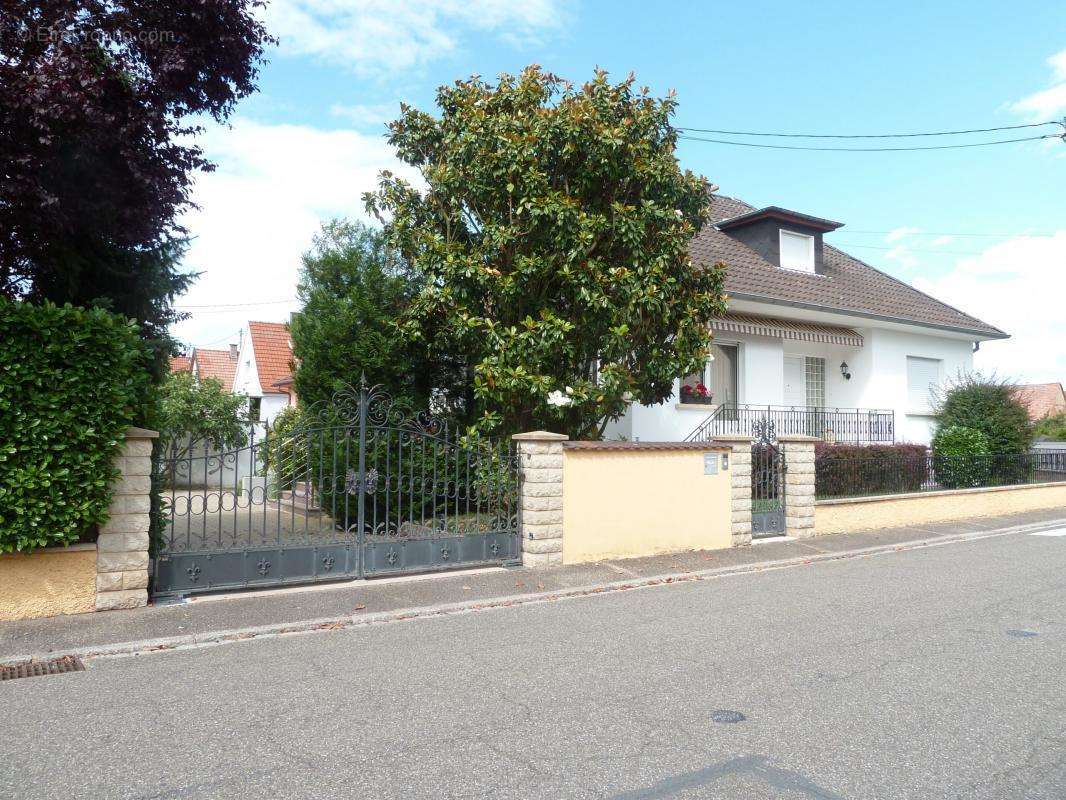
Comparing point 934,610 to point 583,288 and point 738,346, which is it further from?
point 738,346

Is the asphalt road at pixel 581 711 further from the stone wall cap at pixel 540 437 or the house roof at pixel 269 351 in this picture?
the house roof at pixel 269 351

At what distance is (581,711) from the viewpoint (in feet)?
16.6

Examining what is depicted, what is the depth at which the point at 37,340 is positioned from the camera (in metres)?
7.16

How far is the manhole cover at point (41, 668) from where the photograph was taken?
6.14m

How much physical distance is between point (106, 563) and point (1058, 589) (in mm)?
10117

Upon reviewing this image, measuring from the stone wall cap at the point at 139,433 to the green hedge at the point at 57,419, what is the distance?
15cm

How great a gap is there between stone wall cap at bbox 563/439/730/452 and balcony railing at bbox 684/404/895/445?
472 cm

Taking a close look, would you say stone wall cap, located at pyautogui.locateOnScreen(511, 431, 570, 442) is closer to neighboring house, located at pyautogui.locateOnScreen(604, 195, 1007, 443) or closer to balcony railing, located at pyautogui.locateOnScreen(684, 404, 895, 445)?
neighboring house, located at pyautogui.locateOnScreen(604, 195, 1007, 443)

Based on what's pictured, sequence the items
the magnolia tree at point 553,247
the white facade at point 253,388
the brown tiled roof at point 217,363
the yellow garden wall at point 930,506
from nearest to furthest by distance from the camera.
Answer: the magnolia tree at point 553,247, the yellow garden wall at point 930,506, the white facade at point 253,388, the brown tiled roof at point 217,363

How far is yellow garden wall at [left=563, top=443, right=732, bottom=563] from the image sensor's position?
10.6 metres

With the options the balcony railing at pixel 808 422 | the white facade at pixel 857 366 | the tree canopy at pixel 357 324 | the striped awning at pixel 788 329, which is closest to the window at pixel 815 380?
the white facade at pixel 857 366

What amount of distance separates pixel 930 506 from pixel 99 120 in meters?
15.2

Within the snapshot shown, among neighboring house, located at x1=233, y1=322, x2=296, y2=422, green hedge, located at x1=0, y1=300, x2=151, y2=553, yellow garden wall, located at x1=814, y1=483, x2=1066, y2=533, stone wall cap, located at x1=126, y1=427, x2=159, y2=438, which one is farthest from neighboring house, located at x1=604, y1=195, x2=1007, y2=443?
neighboring house, located at x1=233, y1=322, x2=296, y2=422

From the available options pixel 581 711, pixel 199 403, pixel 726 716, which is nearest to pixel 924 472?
pixel 726 716
